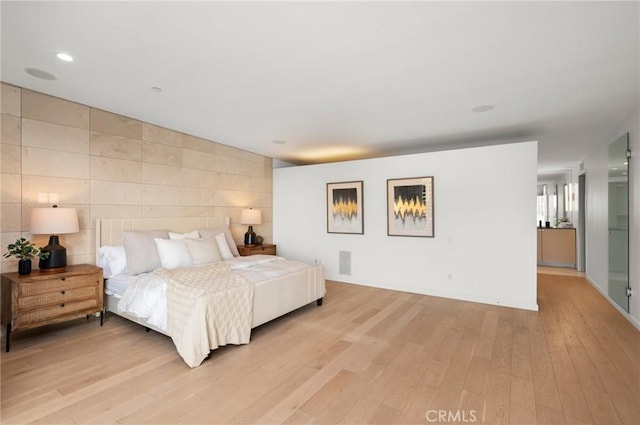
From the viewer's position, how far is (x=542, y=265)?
760 cm

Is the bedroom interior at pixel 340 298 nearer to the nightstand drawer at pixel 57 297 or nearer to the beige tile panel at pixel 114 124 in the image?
the beige tile panel at pixel 114 124

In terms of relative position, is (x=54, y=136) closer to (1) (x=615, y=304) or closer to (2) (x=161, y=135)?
(2) (x=161, y=135)

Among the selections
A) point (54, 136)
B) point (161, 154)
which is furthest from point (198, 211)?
point (54, 136)

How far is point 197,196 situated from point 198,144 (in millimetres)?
878

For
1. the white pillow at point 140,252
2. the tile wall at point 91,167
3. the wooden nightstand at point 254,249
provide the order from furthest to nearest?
the wooden nightstand at point 254,249
the white pillow at point 140,252
the tile wall at point 91,167

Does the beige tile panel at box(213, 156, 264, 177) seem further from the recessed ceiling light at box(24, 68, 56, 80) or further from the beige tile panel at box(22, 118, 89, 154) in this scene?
the recessed ceiling light at box(24, 68, 56, 80)

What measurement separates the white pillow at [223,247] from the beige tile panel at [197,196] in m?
0.74

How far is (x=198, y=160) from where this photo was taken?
16.3 feet

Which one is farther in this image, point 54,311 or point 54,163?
point 54,163

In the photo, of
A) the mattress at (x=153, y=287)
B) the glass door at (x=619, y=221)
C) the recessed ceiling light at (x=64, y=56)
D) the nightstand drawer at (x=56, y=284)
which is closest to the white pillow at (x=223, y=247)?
the mattress at (x=153, y=287)

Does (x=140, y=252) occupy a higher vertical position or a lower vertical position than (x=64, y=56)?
lower

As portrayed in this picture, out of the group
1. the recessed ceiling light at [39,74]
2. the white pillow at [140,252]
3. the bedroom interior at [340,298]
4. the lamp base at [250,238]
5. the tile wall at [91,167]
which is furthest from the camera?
the lamp base at [250,238]

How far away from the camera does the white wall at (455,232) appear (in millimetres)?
4203

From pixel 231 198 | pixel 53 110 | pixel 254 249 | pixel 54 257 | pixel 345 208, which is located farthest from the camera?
pixel 345 208
